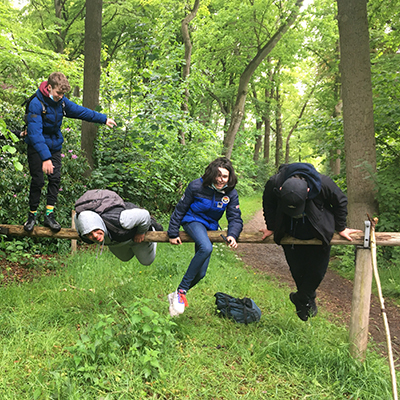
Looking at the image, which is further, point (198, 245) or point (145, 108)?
point (145, 108)

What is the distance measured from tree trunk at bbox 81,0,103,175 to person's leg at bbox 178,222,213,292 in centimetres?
456

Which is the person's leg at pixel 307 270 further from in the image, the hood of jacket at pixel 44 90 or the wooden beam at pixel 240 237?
the hood of jacket at pixel 44 90

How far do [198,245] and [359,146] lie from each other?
4.62 m

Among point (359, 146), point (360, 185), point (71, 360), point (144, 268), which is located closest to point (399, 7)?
point (359, 146)

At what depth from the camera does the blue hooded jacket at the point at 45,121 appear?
3.59 m

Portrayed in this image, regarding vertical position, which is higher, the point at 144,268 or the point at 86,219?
the point at 86,219

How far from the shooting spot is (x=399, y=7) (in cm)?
707

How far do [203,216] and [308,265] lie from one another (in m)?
1.40

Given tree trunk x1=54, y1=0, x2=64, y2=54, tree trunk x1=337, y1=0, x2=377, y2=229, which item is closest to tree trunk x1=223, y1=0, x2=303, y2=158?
tree trunk x1=337, y1=0, x2=377, y2=229

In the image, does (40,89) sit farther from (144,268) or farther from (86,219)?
(144,268)

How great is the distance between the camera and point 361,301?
337 centimetres

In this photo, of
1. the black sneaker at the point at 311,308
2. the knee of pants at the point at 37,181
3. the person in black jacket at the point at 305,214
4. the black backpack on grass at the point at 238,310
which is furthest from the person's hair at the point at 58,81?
the black sneaker at the point at 311,308

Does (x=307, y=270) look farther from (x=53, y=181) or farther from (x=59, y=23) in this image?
(x=59, y=23)

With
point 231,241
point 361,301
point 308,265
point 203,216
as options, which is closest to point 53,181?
point 203,216
